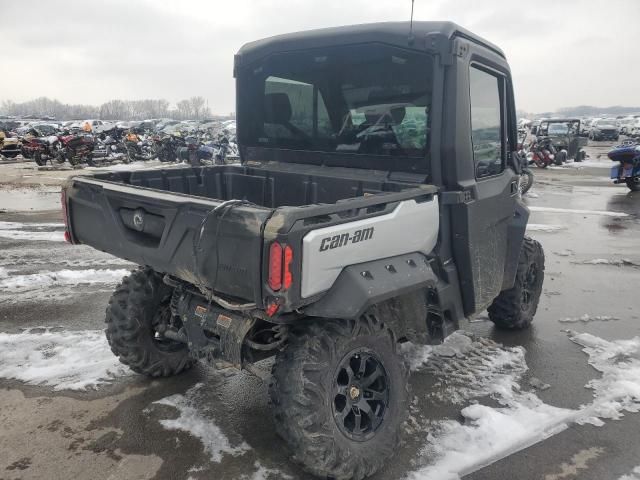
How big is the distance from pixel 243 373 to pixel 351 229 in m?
1.94

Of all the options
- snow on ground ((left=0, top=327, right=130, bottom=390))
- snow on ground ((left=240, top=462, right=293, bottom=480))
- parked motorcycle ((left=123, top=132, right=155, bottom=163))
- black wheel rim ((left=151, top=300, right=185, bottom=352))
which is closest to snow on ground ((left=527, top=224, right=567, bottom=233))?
black wheel rim ((left=151, top=300, right=185, bottom=352))

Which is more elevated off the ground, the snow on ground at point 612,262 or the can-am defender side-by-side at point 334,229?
the can-am defender side-by-side at point 334,229

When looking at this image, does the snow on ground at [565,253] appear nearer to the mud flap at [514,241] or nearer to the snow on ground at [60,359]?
the mud flap at [514,241]

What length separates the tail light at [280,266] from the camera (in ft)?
7.22

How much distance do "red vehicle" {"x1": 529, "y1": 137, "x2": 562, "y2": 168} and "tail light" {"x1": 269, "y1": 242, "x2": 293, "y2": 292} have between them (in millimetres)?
21039

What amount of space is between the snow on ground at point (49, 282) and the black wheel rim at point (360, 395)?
3900 millimetres

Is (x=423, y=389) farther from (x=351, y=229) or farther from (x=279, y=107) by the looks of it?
(x=279, y=107)

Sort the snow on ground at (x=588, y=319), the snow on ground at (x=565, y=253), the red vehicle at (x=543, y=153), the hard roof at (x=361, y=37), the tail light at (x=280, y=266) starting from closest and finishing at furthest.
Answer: the tail light at (x=280, y=266) < the hard roof at (x=361, y=37) < the snow on ground at (x=588, y=319) < the snow on ground at (x=565, y=253) < the red vehicle at (x=543, y=153)

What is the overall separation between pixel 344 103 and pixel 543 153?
1985cm

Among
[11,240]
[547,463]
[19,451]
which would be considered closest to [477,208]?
[547,463]

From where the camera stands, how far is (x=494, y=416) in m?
3.29

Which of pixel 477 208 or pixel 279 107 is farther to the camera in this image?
pixel 279 107

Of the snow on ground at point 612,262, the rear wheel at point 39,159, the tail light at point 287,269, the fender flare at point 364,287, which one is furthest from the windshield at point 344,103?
the rear wheel at point 39,159

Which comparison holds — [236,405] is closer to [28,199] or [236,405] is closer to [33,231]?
[33,231]
